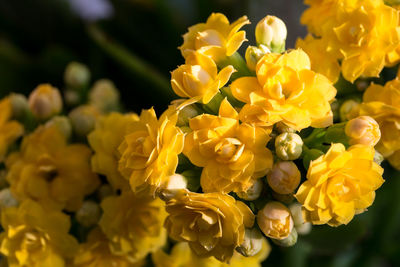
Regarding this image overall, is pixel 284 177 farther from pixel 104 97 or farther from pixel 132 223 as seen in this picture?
pixel 104 97

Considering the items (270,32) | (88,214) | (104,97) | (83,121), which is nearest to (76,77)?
(104,97)

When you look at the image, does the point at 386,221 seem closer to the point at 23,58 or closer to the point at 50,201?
the point at 50,201

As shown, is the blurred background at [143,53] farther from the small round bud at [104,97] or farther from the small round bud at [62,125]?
the small round bud at [62,125]

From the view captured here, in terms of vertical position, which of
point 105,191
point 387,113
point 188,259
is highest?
point 387,113

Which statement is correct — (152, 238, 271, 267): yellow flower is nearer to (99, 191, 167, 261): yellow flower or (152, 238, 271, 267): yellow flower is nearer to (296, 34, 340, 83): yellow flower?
(99, 191, 167, 261): yellow flower

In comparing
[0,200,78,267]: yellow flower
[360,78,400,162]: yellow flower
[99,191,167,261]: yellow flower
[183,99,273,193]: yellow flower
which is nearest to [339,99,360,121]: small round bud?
[360,78,400,162]: yellow flower

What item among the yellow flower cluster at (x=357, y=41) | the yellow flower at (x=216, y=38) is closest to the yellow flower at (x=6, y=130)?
the yellow flower at (x=216, y=38)

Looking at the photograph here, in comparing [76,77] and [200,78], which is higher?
[200,78]
